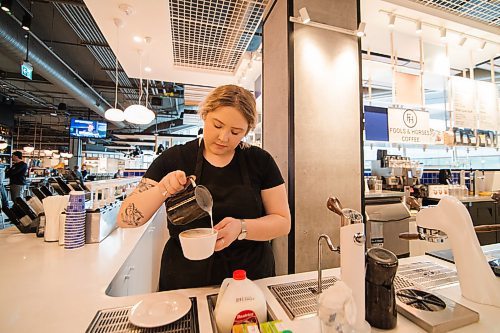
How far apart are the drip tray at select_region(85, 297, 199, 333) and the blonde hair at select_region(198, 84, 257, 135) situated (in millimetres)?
797

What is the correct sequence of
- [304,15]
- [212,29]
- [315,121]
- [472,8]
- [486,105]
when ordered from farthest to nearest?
[486,105] < [212,29] < [472,8] < [315,121] < [304,15]

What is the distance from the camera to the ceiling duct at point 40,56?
12.0 ft

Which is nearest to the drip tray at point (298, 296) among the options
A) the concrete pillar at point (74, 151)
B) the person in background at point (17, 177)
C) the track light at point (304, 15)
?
the track light at point (304, 15)

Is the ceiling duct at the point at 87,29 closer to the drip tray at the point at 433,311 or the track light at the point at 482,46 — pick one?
the drip tray at the point at 433,311

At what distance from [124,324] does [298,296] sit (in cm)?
57

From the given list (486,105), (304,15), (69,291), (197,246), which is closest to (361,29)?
(304,15)

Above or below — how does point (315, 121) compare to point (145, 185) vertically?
above

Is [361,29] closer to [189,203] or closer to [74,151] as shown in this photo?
[189,203]

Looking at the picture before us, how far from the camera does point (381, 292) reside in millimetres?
721

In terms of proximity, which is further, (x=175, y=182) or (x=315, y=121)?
(x=315, y=121)

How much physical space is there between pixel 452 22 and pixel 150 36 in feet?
12.0

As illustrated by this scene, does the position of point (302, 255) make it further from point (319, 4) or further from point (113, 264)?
point (319, 4)

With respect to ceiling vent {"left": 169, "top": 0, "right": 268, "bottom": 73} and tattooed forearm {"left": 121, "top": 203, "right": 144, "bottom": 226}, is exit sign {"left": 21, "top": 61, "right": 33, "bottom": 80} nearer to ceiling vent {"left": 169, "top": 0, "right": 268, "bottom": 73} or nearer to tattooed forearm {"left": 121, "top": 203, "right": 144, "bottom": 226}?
ceiling vent {"left": 169, "top": 0, "right": 268, "bottom": 73}

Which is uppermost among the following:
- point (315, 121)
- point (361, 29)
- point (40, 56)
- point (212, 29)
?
point (40, 56)
